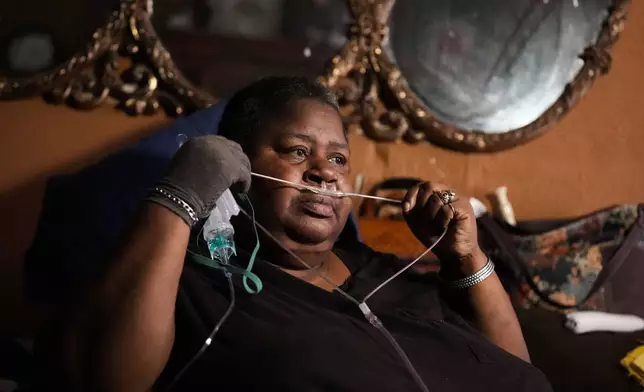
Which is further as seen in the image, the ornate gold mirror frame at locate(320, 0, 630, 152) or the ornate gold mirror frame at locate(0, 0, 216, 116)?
the ornate gold mirror frame at locate(320, 0, 630, 152)

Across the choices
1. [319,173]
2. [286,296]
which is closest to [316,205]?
[319,173]

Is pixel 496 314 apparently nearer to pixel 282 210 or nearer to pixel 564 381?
pixel 564 381

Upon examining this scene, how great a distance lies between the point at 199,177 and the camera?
2.58 ft

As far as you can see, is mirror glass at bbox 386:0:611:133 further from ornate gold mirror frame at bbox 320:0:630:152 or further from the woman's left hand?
the woman's left hand

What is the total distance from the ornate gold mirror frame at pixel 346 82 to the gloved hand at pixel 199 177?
663 mm

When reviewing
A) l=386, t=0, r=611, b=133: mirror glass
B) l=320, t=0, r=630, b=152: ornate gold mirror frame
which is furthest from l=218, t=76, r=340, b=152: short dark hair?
l=386, t=0, r=611, b=133: mirror glass

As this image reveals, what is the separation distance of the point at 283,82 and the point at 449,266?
46 cm

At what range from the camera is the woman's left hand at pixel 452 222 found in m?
1.09

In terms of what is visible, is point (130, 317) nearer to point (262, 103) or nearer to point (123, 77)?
point (262, 103)

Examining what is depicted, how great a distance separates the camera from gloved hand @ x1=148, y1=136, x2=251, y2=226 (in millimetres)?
766

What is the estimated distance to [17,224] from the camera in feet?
4.64

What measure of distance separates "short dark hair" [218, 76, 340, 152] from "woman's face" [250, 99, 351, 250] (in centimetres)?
2

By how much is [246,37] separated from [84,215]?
0.63m

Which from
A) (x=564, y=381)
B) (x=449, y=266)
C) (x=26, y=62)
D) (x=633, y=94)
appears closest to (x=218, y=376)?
(x=449, y=266)
